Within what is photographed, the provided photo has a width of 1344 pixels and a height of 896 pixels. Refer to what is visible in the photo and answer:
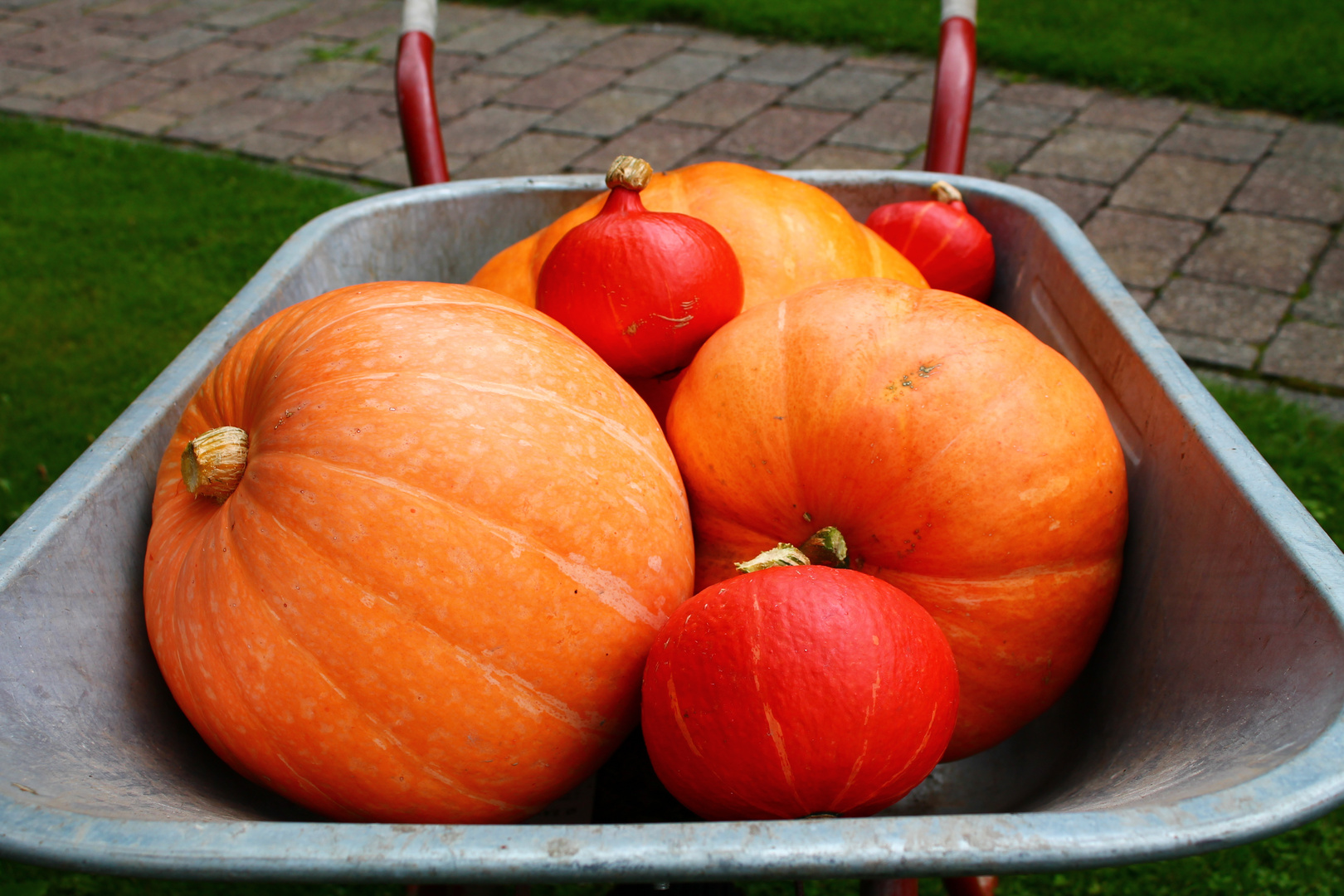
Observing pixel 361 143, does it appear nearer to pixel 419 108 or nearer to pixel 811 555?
pixel 419 108

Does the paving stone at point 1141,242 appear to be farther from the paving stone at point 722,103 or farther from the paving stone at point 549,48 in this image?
the paving stone at point 549,48

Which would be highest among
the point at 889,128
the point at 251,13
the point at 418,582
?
the point at 418,582

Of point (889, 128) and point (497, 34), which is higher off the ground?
point (497, 34)

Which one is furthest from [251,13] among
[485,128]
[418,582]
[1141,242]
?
[418,582]

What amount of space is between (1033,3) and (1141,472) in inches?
207

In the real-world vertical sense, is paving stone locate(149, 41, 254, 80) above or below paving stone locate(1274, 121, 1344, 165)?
above

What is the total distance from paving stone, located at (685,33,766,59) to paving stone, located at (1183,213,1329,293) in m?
2.73

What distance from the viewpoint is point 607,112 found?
16.0 feet

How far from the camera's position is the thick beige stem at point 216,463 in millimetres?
1104

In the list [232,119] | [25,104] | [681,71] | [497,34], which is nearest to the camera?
[232,119]

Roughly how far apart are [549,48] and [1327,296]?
4.12m

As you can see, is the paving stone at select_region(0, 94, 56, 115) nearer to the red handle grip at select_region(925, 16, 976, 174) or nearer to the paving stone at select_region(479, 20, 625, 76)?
the paving stone at select_region(479, 20, 625, 76)

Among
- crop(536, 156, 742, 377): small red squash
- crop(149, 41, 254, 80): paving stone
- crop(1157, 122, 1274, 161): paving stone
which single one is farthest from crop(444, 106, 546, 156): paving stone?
crop(536, 156, 742, 377): small red squash

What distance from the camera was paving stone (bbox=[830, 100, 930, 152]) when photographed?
4479mm
